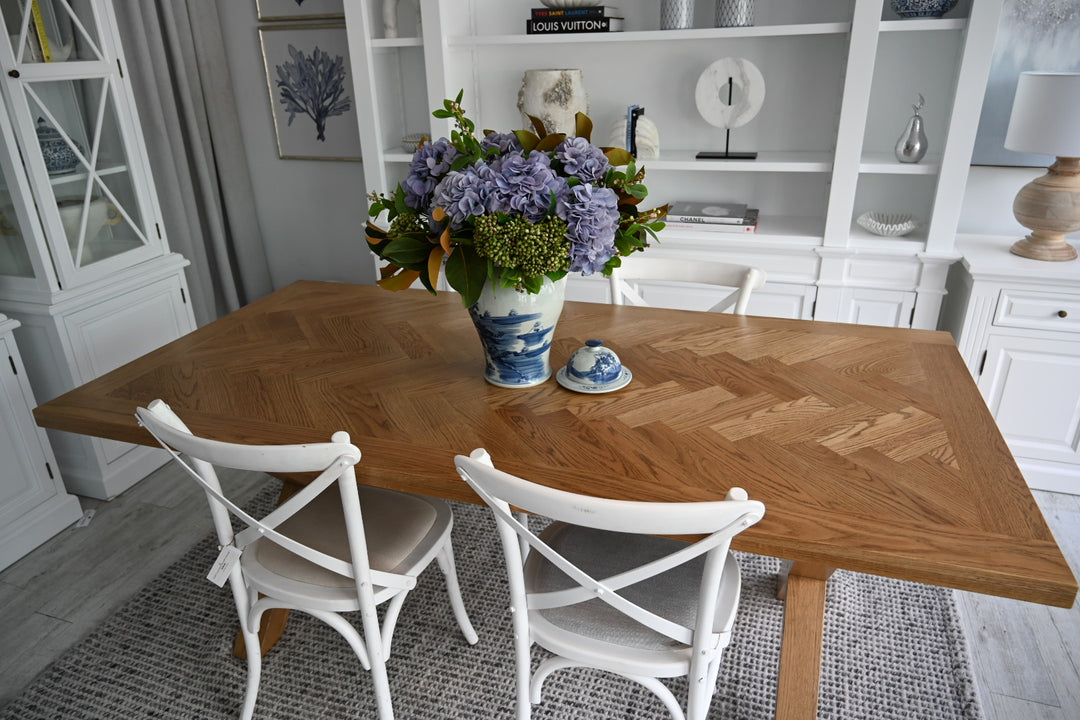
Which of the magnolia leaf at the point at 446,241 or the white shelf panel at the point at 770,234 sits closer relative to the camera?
the magnolia leaf at the point at 446,241

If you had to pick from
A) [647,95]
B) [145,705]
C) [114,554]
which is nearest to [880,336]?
[647,95]

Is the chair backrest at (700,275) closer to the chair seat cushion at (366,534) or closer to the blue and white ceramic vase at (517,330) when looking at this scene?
the blue and white ceramic vase at (517,330)

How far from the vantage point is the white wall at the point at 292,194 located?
3.41 meters

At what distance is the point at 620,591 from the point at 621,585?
201mm

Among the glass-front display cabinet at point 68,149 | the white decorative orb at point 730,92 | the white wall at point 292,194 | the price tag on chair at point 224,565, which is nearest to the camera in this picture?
the price tag on chair at point 224,565

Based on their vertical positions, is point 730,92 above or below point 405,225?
above

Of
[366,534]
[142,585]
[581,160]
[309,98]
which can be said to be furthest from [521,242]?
[309,98]

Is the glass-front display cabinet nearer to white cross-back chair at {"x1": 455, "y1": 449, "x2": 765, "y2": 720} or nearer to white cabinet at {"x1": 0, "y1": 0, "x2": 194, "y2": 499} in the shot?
white cabinet at {"x1": 0, "y1": 0, "x2": 194, "y2": 499}

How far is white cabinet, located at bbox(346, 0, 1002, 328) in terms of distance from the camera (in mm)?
2391

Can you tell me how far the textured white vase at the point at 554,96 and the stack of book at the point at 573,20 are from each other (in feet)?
0.47

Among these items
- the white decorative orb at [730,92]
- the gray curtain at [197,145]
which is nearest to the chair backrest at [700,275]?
the white decorative orb at [730,92]

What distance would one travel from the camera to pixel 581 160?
1363 mm

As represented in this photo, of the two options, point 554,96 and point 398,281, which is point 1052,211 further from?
point 398,281

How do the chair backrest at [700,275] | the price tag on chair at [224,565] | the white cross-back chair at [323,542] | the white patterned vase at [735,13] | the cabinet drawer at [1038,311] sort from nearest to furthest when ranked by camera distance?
the white cross-back chair at [323,542]
the price tag on chair at [224,565]
the chair backrest at [700,275]
the cabinet drawer at [1038,311]
the white patterned vase at [735,13]
